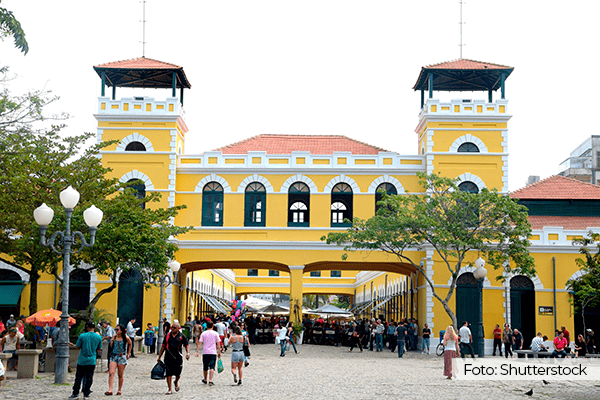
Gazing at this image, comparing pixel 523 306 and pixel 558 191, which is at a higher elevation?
pixel 558 191

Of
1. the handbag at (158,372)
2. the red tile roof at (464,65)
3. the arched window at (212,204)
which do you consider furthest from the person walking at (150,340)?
the red tile roof at (464,65)

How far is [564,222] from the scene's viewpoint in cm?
3338

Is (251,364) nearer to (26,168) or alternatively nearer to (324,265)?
(26,168)

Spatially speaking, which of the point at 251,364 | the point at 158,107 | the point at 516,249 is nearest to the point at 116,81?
the point at 158,107

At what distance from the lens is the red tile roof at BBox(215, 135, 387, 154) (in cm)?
3459

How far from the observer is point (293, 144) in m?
35.8

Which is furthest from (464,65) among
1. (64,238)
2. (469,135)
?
(64,238)

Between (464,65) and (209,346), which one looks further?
(464,65)

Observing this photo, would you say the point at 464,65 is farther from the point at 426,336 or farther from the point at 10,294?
the point at 10,294

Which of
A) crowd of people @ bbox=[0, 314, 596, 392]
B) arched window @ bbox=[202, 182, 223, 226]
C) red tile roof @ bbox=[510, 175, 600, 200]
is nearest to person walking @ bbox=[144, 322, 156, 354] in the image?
crowd of people @ bbox=[0, 314, 596, 392]

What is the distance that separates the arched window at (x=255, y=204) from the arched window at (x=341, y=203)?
3.23m

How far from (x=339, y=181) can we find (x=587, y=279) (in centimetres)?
1144

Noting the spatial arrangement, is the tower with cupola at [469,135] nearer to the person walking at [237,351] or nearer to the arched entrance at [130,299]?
the arched entrance at [130,299]

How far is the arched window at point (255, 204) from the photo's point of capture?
31781 mm
